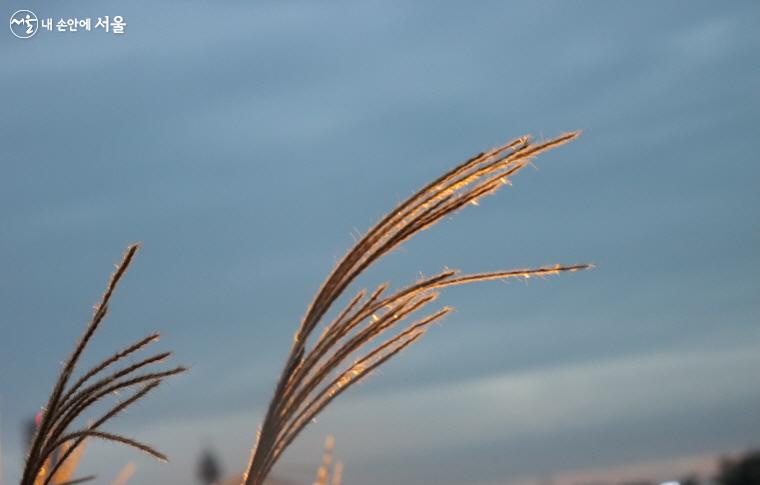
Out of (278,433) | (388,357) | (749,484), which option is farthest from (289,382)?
(749,484)

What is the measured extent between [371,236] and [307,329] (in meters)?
0.23

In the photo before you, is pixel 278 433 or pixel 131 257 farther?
pixel 131 257

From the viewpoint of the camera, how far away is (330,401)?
95.6 inches

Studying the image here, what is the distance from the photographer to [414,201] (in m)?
2.39

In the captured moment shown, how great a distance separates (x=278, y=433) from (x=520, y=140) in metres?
0.81

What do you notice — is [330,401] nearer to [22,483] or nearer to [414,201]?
[414,201]

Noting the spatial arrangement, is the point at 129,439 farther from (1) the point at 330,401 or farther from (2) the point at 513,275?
(2) the point at 513,275

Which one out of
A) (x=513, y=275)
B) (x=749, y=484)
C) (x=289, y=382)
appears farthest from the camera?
(x=749, y=484)

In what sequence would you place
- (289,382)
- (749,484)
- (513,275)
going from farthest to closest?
1. (749,484)
2. (513,275)
3. (289,382)

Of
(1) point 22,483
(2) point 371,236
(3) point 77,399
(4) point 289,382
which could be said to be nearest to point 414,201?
(2) point 371,236

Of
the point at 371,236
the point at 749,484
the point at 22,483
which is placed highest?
the point at 749,484

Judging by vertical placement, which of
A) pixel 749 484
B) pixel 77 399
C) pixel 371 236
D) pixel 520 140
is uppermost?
pixel 749 484

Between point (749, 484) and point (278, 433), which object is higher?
point (749, 484)

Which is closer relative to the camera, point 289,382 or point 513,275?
point 289,382
